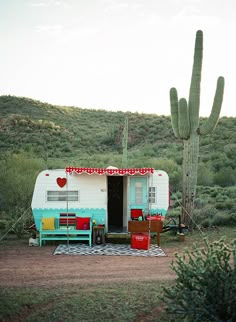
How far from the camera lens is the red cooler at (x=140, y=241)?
12.3m

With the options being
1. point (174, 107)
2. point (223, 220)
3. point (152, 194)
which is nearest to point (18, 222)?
point (152, 194)

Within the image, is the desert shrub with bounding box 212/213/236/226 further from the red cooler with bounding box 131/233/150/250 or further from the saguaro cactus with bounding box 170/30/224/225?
the red cooler with bounding box 131/233/150/250

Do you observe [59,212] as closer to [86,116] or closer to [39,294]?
[39,294]

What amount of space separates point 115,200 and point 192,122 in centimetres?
389

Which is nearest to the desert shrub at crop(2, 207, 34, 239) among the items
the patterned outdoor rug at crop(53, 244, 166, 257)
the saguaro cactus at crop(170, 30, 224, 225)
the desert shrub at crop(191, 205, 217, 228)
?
the patterned outdoor rug at crop(53, 244, 166, 257)

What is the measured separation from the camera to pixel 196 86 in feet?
47.4

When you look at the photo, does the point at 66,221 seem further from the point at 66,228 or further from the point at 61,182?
the point at 61,182

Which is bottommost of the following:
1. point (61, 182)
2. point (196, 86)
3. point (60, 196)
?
point (60, 196)

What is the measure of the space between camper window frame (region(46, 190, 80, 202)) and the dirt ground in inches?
63.9

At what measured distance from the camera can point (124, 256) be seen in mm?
11469

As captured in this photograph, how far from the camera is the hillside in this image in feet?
97.9

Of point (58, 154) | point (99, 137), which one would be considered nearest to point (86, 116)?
point (99, 137)

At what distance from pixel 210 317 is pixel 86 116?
45.7m

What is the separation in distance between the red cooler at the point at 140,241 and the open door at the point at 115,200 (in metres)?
2.43
